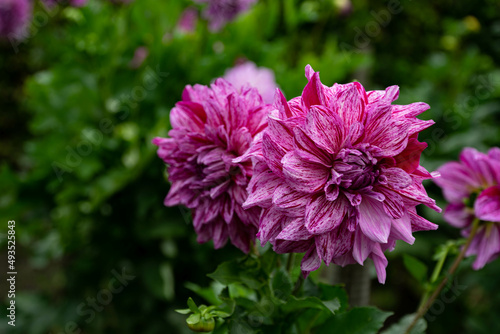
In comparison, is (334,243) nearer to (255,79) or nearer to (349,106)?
(349,106)

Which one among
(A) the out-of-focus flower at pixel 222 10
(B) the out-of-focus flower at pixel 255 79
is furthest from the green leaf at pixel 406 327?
(A) the out-of-focus flower at pixel 222 10

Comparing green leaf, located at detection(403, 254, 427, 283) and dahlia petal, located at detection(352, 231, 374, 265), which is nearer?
dahlia petal, located at detection(352, 231, 374, 265)

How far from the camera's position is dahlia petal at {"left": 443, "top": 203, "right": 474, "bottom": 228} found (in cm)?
75

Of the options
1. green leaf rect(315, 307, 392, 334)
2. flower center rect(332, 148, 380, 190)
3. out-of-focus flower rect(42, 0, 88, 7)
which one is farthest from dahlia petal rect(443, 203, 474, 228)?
out-of-focus flower rect(42, 0, 88, 7)

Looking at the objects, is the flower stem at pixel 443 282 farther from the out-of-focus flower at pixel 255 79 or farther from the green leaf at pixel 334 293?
the out-of-focus flower at pixel 255 79

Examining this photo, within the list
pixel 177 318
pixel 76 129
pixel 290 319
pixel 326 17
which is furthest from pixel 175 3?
pixel 290 319

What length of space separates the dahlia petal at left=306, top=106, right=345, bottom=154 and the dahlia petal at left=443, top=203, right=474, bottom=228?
0.37 m

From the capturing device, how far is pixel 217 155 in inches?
21.8

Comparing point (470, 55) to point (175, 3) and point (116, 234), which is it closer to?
point (175, 3)

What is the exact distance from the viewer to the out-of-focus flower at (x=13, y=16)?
6.07ft

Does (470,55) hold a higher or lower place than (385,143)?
lower

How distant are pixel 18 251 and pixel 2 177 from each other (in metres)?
1.56

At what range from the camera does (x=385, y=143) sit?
459 mm

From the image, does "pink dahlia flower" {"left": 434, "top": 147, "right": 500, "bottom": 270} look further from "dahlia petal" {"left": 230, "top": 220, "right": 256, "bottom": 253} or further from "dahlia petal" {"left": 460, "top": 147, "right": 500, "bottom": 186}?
"dahlia petal" {"left": 230, "top": 220, "right": 256, "bottom": 253}
